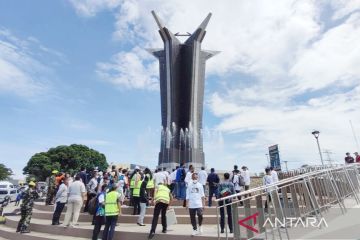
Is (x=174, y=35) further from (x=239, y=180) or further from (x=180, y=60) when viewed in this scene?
(x=239, y=180)

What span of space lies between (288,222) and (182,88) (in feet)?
92.7

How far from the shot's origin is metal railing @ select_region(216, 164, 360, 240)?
16.7 ft

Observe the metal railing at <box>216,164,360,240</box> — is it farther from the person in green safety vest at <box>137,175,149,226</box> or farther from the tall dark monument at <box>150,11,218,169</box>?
the tall dark monument at <box>150,11,218,169</box>

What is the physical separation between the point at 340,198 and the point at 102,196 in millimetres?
5993

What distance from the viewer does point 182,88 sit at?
33.0m

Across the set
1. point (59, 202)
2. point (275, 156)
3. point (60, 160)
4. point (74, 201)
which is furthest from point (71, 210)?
point (60, 160)

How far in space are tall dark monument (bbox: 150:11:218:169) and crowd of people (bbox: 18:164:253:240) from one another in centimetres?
1956

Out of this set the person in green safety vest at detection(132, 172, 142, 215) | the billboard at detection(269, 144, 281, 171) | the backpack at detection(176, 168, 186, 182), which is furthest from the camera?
the billboard at detection(269, 144, 281, 171)

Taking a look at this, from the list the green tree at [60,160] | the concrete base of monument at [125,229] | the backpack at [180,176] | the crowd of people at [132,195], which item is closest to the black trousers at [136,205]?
the crowd of people at [132,195]

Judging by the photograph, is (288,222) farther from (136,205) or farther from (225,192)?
(136,205)

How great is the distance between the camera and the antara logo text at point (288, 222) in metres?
5.06

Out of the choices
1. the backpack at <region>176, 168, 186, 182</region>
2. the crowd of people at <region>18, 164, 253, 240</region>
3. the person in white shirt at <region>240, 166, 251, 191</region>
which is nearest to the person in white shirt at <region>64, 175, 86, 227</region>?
the crowd of people at <region>18, 164, 253, 240</region>

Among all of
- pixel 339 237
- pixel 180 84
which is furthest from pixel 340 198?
pixel 180 84

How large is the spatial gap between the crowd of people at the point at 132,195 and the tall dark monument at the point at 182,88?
19557mm
